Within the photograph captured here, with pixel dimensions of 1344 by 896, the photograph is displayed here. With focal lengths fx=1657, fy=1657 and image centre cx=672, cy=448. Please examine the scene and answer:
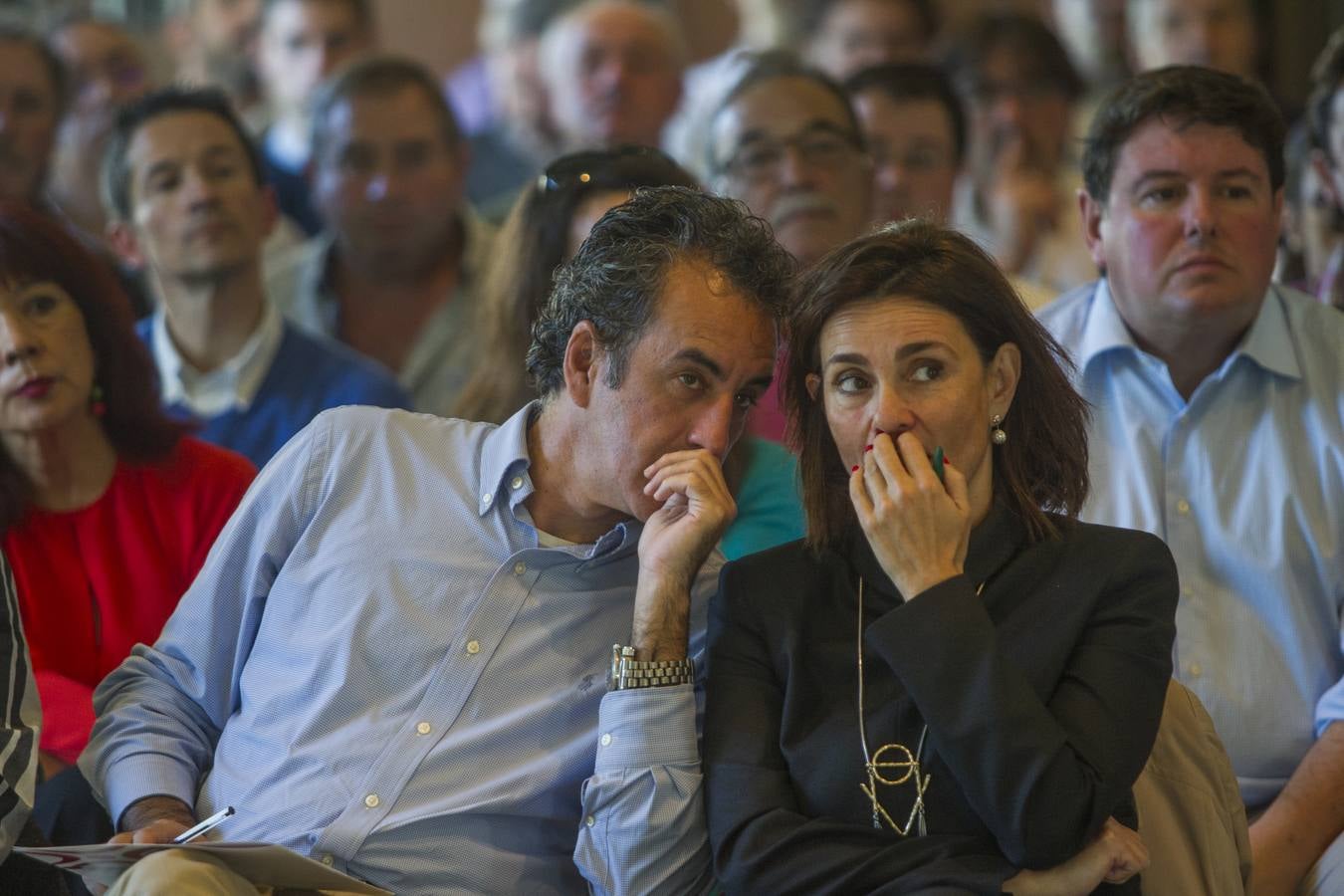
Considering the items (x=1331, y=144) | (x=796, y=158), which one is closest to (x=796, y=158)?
(x=796, y=158)

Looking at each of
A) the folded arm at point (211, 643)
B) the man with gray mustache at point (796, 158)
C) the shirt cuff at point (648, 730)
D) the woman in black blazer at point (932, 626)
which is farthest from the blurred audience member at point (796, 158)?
the shirt cuff at point (648, 730)

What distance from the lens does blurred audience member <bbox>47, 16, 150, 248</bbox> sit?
5.14 m

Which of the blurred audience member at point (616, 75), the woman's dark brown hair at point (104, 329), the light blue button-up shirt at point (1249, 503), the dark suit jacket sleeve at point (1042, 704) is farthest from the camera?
the blurred audience member at point (616, 75)

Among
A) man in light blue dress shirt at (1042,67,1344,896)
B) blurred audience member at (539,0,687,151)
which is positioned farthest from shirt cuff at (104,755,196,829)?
blurred audience member at (539,0,687,151)

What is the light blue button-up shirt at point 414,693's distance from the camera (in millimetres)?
2049

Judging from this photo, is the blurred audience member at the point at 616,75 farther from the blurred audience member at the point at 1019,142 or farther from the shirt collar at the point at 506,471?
the shirt collar at the point at 506,471

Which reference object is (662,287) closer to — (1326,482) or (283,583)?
(283,583)

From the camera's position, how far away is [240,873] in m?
1.96

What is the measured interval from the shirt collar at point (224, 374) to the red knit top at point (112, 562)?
0.88 m

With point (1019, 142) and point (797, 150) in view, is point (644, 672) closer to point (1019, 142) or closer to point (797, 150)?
point (797, 150)

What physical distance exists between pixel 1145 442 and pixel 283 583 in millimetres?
1391

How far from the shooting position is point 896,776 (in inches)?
77.6

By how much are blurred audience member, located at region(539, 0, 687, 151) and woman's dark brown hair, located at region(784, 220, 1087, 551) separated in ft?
8.31

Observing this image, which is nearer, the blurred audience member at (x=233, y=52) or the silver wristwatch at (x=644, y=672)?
the silver wristwatch at (x=644, y=672)
